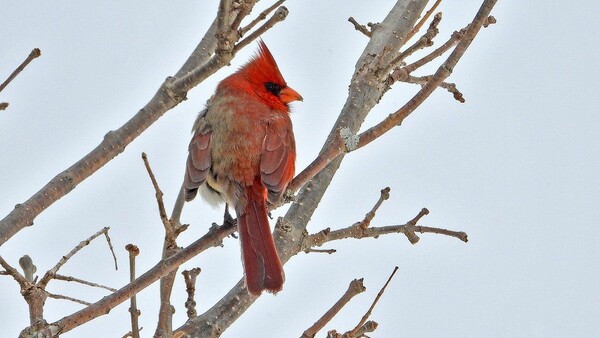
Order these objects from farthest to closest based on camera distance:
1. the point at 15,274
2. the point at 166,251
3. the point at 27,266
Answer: the point at 166,251 → the point at 27,266 → the point at 15,274

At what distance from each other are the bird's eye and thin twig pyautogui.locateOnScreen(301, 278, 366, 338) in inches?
58.3

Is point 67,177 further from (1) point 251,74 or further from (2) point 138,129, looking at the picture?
(1) point 251,74

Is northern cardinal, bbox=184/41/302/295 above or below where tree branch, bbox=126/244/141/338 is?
above

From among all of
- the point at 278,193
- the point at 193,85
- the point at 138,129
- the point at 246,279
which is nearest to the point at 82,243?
the point at 138,129

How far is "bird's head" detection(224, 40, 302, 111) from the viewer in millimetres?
3885

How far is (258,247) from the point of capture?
2.98m

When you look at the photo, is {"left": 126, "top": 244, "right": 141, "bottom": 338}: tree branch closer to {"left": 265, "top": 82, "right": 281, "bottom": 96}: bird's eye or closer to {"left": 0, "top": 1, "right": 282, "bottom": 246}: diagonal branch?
{"left": 0, "top": 1, "right": 282, "bottom": 246}: diagonal branch

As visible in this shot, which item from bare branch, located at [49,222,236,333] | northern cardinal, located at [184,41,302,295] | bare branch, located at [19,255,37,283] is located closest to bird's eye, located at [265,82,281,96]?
northern cardinal, located at [184,41,302,295]

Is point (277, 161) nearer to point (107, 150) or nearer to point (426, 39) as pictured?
point (426, 39)

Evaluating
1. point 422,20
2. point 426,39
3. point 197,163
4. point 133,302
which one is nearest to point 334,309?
point 133,302

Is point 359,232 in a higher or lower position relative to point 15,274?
higher

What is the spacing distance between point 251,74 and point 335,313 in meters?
1.65

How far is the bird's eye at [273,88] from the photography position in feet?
13.0

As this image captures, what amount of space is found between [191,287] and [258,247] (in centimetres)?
27
